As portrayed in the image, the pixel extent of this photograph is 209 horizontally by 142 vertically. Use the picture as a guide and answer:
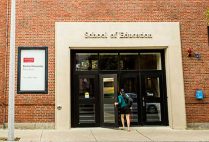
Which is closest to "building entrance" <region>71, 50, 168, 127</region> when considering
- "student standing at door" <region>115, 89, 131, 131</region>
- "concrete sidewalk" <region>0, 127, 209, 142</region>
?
"student standing at door" <region>115, 89, 131, 131</region>

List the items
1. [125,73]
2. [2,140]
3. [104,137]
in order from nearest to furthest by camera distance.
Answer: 1. [2,140]
2. [104,137]
3. [125,73]

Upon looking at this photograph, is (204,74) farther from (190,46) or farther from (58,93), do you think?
(58,93)

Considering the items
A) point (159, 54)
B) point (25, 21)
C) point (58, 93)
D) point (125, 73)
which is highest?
point (25, 21)

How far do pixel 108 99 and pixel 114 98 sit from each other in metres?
0.28

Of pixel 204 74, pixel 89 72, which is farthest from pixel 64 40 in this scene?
pixel 204 74

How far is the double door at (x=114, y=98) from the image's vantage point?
45.7 ft

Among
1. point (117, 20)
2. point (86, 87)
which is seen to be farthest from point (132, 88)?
point (117, 20)

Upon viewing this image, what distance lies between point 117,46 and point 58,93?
3364 millimetres

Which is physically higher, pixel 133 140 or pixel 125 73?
pixel 125 73

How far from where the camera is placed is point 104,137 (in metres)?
11.3

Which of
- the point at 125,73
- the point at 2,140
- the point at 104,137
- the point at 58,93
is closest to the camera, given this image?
the point at 2,140

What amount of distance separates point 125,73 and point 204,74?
3598 millimetres

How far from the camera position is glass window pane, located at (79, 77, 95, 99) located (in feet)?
46.3

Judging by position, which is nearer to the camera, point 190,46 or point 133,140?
point 133,140
